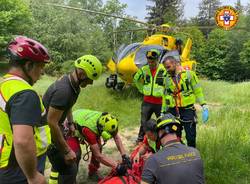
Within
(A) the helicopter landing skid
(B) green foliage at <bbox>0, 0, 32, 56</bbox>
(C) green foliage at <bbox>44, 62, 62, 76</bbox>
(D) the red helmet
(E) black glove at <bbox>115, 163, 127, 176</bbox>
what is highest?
(B) green foliage at <bbox>0, 0, 32, 56</bbox>

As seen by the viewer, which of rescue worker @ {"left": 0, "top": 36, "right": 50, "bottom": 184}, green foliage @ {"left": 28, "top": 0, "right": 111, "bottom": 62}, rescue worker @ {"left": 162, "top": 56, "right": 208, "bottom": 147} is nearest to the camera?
rescue worker @ {"left": 0, "top": 36, "right": 50, "bottom": 184}

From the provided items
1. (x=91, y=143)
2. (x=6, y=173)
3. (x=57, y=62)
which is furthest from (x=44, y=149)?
(x=57, y=62)

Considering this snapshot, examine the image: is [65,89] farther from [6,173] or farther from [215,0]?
[215,0]

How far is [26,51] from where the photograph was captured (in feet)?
7.81

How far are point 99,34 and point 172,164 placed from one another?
122 ft

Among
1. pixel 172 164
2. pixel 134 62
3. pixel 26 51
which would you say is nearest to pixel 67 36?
pixel 134 62

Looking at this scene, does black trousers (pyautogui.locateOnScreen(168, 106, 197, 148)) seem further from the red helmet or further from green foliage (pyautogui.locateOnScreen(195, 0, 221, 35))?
green foliage (pyautogui.locateOnScreen(195, 0, 221, 35))

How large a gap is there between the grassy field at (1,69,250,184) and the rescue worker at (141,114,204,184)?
95.3 inches

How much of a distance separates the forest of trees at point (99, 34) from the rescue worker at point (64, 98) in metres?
23.6

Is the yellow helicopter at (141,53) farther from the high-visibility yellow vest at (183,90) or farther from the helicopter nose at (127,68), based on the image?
the high-visibility yellow vest at (183,90)

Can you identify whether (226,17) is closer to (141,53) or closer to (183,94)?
(141,53)

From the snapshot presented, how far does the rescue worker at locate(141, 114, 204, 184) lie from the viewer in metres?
2.78

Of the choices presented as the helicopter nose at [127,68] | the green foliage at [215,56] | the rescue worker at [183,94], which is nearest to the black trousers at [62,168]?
the rescue worker at [183,94]

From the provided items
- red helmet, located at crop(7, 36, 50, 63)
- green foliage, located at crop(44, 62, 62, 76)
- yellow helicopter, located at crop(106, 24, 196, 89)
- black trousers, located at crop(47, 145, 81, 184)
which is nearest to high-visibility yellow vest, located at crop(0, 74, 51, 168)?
red helmet, located at crop(7, 36, 50, 63)
